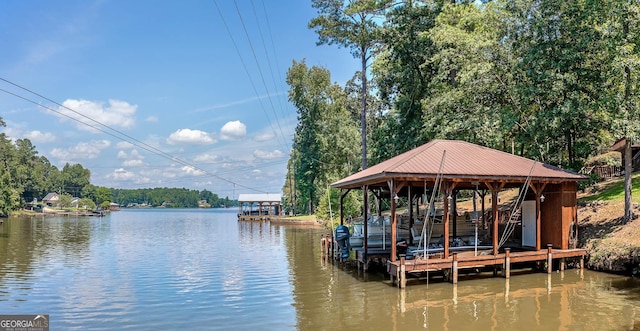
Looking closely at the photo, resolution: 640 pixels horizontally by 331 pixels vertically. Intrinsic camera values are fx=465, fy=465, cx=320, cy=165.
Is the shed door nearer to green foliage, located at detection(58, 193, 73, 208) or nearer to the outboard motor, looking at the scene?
the outboard motor

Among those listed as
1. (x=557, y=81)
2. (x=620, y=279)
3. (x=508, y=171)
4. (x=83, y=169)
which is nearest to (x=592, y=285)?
(x=620, y=279)

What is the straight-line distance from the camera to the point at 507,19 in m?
23.0

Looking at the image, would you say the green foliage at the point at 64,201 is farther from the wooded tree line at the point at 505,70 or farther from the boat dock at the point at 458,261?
the boat dock at the point at 458,261

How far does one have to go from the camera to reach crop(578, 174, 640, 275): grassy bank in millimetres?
15335

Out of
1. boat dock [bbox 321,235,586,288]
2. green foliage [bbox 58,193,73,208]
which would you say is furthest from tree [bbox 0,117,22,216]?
boat dock [bbox 321,235,586,288]

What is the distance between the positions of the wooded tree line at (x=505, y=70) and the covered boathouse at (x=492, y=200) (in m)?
3.20

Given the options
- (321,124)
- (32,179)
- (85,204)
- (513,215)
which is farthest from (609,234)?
(85,204)

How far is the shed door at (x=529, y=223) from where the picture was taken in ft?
57.8

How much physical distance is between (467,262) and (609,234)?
6005 mm

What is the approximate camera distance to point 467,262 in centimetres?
1491

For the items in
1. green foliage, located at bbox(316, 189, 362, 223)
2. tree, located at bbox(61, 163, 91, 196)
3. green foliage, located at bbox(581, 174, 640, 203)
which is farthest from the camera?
tree, located at bbox(61, 163, 91, 196)

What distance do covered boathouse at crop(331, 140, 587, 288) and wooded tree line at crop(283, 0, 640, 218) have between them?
→ 320 centimetres

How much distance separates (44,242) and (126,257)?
10907 millimetres

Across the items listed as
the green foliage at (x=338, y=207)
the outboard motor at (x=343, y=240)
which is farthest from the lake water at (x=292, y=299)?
the green foliage at (x=338, y=207)
